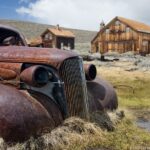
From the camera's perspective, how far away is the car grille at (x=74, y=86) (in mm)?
7234

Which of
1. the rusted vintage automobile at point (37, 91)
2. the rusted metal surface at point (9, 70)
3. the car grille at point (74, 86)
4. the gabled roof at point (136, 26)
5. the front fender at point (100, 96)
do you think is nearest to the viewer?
the rusted vintage automobile at point (37, 91)

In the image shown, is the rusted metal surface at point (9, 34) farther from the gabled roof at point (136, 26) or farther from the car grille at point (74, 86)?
the gabled roof at point (136, 26)

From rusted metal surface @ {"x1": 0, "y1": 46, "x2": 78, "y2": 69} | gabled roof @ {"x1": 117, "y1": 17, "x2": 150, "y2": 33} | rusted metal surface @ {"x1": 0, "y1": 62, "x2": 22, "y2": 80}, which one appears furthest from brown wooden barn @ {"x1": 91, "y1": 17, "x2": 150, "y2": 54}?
rusted metal surface @ {"x1": 0, "y1": 62, "x2": 22, "y2": 80}

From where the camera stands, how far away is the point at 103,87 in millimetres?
9180

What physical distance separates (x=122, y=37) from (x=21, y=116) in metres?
51.0

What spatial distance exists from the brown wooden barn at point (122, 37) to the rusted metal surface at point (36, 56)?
4645 cm

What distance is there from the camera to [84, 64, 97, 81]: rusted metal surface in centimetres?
860

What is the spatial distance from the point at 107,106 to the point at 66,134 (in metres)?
2.28

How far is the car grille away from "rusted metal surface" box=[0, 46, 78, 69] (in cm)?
12

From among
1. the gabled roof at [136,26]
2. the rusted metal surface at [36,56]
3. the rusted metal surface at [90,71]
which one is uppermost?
the gabled roof at [136,26]

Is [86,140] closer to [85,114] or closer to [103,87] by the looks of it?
[85,114]

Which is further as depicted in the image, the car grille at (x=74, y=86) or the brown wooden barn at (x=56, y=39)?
the brown wooden barn at (x=56, y=39)

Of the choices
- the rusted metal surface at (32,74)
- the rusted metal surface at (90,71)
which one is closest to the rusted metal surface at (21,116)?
the rusted metal surface at (32,74)

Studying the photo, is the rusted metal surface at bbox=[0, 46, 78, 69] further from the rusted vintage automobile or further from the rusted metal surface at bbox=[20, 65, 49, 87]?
the rusted metal surface at bbox=[20, 65, 49, 87]
